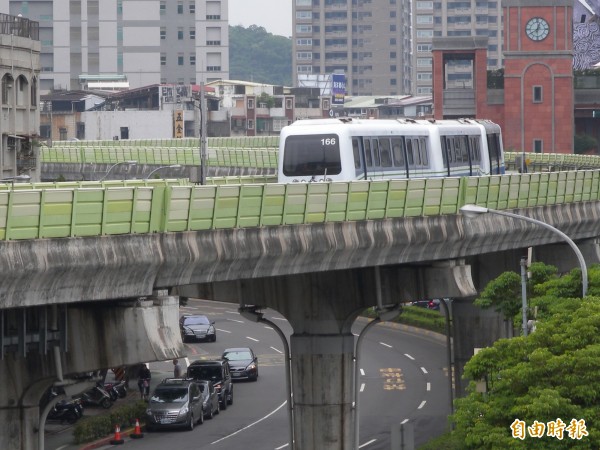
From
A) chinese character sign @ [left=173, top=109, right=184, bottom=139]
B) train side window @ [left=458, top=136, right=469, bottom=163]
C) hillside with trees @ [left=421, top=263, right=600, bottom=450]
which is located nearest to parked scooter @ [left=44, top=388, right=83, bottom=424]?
train side window @ [left=458, top=136, right=469, bottom=163]

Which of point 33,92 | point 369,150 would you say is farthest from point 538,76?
point 369,150

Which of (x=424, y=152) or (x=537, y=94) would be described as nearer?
(x=424, y=152)

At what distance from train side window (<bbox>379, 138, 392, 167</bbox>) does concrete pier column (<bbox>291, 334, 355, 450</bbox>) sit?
27.5 ft

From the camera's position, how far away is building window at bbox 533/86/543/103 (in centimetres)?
16200

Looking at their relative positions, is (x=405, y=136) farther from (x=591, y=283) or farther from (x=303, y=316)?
(x=591, y=283)

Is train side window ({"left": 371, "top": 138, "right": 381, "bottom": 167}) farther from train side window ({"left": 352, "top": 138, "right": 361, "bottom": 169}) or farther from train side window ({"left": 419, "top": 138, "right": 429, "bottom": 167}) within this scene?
train side window ({"left": 419, "top": 138, "right": 429, "bottom": 167})

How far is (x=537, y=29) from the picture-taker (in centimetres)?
15988

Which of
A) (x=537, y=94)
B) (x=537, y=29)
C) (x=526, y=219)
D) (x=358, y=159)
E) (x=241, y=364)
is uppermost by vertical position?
(x=537, y=29)

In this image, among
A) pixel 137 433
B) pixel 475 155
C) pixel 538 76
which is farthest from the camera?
pixel 538 76

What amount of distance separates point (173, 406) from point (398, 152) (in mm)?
A: 15032

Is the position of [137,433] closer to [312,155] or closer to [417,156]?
[312,155]

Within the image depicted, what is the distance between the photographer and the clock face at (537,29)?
160 metres

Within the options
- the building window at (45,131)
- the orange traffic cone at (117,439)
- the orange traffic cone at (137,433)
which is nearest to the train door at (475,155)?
the orange traffic cone at (137,433)

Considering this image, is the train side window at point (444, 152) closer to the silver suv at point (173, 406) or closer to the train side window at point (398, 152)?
the train side window at point (398, 152)
